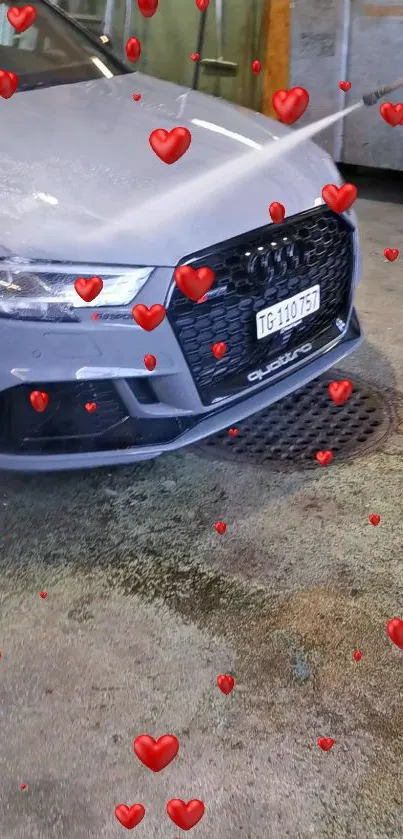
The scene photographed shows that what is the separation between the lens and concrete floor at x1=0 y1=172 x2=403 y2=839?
1355 mm

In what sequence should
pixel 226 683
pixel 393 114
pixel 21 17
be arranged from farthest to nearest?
pixel 393 114 < pixel 21 17 < pixel 226 683

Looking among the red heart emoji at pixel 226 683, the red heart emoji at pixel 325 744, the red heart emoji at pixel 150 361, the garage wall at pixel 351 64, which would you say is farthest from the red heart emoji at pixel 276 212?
the garage wall at pixel 351 64

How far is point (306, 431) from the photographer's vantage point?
A: 2395mm

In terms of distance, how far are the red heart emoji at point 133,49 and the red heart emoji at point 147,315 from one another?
4348 mm

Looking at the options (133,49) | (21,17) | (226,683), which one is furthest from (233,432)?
(133,49)

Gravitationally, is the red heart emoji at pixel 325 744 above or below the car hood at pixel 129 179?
below

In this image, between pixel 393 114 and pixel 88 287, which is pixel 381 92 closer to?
pixel 88 287

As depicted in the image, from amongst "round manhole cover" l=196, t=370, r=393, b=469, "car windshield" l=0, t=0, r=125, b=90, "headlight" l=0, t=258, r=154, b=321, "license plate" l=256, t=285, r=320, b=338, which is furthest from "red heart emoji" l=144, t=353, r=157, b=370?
"car windshield" l=0, t=0, r=125, b=90

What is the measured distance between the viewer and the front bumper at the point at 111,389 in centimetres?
173

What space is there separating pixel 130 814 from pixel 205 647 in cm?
39

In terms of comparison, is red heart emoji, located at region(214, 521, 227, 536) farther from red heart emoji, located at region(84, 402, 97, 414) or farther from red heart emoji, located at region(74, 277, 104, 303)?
red heart emoji, located at region(74, 277, 104, 303)

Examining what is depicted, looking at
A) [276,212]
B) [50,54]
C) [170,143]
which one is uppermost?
[50,54]

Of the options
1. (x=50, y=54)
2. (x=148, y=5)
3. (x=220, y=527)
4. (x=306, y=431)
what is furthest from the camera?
(x=148, y=5)

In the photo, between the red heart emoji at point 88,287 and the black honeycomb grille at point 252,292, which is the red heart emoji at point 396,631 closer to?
the black honeycomb grille at point 252,292
